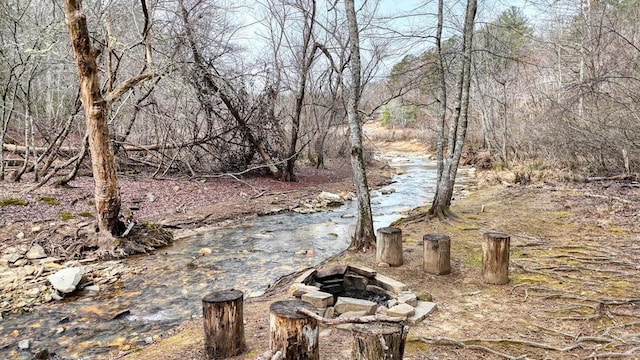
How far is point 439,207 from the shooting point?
863 cm

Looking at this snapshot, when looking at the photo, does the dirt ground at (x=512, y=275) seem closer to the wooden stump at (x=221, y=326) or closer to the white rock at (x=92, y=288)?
the wooden stump at (x=221, y=326)

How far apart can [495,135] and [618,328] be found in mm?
14981

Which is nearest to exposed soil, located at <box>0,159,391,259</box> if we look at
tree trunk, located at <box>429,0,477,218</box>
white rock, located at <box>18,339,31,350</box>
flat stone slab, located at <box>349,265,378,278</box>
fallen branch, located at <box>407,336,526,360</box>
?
white rock, located at <box>18,339,31,350</box>

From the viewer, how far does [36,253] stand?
6688mm

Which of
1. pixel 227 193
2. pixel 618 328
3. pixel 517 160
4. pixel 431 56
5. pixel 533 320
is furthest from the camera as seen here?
pixel 517 160

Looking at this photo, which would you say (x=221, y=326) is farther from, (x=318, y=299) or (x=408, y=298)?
(x=408, y=298)

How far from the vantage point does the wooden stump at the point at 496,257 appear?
4809mm

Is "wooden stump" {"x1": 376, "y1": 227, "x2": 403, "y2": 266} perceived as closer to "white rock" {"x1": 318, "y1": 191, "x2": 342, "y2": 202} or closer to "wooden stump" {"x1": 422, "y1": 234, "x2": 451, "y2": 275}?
"wooden stump" {"x1": 422, "y1": 234, "x2": 451, "y2": 275}

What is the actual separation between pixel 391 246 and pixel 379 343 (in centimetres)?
309

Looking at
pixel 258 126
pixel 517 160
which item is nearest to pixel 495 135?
pixel 517 160

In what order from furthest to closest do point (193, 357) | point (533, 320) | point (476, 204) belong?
point (476, 204), point (533, 320), point (193, 357)

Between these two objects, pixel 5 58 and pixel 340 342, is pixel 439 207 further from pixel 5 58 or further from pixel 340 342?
pixel 5 58

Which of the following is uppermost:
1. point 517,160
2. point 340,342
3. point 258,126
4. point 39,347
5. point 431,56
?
point 431,56

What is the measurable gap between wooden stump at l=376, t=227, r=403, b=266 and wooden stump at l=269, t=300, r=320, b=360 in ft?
9.01
